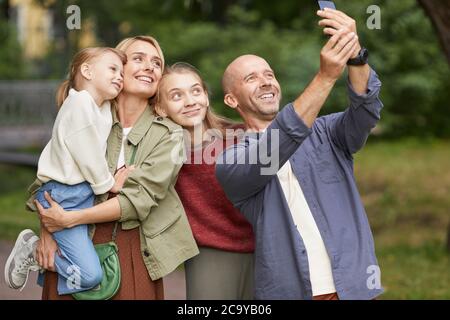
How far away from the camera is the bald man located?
3094mm

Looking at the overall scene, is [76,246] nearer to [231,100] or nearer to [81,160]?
[81,160]

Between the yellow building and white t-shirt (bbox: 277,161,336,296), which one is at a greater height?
the yellow building

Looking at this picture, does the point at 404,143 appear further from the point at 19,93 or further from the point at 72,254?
the point at 72,254

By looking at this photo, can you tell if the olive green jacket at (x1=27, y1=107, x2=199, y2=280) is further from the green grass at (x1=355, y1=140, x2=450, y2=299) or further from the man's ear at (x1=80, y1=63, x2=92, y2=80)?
the green grass at (x1=355, y1=140, x2=450, y2=299)

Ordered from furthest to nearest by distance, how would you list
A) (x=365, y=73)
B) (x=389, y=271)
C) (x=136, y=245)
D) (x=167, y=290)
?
(x=389, y=271)
(x=167, y=290)
(x=136, y=245)
(x=365, y=73)

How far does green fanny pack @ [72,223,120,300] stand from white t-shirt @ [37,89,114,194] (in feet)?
0.79

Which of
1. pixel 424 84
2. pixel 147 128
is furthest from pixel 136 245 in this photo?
pixel 424 84

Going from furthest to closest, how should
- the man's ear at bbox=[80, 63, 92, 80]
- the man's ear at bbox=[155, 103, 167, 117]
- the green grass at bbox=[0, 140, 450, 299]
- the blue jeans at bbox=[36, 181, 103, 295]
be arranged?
the green grass at bbox=[0, 140, 450, 299], the man's ear at bbox=[155, 103, 167, 117], the man's ear at bbox=[80, 63, 92, 80], the blue jeans at bbox=[36, 181, 103, 295]

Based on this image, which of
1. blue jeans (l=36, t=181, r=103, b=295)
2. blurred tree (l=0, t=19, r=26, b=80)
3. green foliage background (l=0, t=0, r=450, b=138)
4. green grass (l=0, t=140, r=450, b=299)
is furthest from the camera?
blurred tree (l=0, t=19, r=26, b=80)

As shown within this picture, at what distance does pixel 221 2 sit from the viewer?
21.1 m

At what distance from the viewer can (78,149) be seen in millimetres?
3143

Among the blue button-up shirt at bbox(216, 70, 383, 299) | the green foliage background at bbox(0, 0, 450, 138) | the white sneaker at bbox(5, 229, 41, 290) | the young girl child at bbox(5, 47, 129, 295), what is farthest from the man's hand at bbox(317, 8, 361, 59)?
the green foliage background at bbox(0, 0, 450, 138)

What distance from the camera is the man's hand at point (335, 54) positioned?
2.95 m

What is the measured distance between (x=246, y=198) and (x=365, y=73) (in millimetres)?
647
